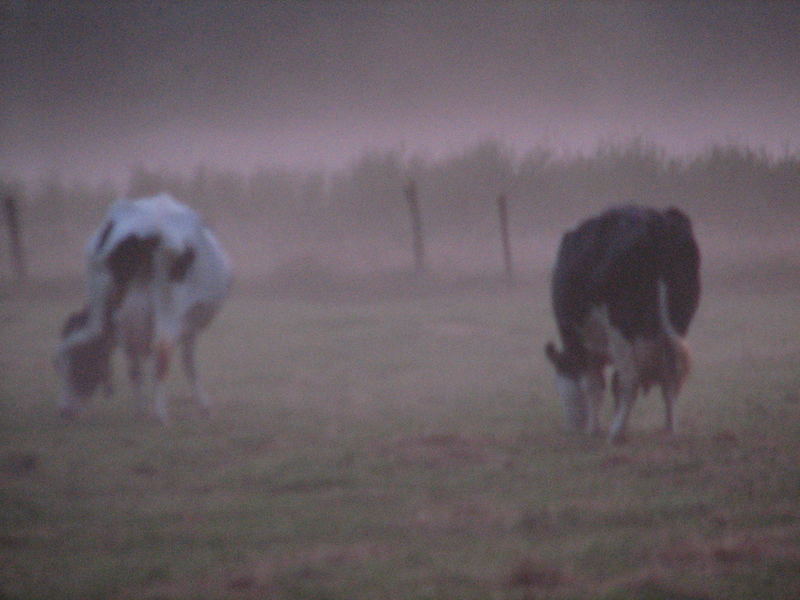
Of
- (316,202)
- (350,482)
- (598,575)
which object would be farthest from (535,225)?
(598,575)

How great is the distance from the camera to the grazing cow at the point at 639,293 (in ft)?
23.4

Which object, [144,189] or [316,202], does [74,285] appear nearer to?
[144,189]

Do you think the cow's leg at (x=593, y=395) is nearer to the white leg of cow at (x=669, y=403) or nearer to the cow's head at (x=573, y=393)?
the cow's head at (x=573, y=393)

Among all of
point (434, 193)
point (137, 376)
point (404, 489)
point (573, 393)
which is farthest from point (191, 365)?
point (434, 193)

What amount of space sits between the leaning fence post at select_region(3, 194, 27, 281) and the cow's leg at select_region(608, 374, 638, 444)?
16.4 m

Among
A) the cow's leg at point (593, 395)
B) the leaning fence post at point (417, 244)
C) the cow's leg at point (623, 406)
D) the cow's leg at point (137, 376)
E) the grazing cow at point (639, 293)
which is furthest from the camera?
the leaning fence post at point (417, 244)

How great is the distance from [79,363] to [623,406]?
5.26 meters

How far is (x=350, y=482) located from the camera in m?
6.59

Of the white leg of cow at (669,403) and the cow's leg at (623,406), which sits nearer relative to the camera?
the cow's leg at (623,406)

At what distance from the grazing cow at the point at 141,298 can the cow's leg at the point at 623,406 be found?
13.6 feet

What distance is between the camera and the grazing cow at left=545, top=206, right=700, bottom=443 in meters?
7.14

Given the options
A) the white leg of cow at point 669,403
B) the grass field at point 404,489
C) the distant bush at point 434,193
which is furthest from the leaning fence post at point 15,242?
the white leg of cow at point 669,403

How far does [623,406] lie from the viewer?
24.3 feet

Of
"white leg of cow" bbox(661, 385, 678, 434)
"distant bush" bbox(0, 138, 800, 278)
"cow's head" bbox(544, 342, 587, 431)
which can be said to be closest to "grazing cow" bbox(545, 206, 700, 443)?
"white leg of cow" bbox(661, 385, 678, 434)
